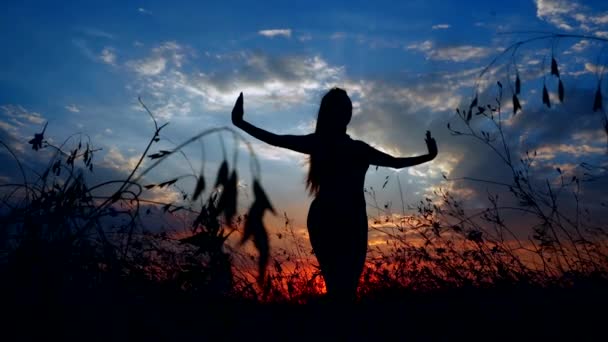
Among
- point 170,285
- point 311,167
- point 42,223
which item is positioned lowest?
point 170,285

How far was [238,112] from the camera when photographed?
11.5 ft

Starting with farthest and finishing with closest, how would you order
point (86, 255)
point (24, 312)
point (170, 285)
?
point (170, 285) < point (86, 255) < point (24, 312)

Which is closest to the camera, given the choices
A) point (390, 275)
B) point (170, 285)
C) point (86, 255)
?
point (86, 255)

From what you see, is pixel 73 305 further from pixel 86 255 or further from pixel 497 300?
pixel 497 300

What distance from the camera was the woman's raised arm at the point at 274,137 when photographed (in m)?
3.57

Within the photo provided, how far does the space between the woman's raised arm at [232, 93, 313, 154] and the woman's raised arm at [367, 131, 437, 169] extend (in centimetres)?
59

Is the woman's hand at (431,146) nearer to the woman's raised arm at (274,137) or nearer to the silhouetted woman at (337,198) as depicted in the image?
the silhouetted woman at (337,198)

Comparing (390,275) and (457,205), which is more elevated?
(457,205)

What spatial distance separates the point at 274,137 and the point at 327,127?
20.6 inches

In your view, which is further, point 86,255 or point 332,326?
point 332,326

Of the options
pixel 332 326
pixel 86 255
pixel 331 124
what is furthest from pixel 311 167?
pixel 86 255

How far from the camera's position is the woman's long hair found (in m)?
4.04

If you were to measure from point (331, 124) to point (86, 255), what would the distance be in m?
2.36

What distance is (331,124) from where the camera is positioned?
4.11 metres
